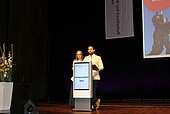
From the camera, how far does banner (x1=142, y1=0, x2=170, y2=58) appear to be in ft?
17.3

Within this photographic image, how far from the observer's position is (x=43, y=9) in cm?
707

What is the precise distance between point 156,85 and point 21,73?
2.98 m

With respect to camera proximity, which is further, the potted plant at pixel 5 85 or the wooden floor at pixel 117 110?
the wooden floor at pixel 117 110

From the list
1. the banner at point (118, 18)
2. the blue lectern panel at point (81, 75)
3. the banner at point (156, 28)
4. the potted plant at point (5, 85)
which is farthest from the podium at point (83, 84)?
the banner at point (118, 18)

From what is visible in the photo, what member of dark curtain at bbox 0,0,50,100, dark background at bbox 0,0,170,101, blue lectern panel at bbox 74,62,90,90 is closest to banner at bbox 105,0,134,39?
dark background at bbox 0,0,170,101

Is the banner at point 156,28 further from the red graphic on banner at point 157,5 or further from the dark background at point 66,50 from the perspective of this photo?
the dark background at point 66,50

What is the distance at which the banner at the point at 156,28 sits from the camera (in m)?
5.27

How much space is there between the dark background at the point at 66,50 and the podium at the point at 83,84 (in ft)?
8.19

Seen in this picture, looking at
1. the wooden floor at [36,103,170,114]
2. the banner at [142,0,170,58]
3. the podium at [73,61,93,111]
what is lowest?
the wooden floor at [36,103,170,114]

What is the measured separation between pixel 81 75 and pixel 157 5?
2.76m

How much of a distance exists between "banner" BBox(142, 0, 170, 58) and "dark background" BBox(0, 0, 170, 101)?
355 millimetres

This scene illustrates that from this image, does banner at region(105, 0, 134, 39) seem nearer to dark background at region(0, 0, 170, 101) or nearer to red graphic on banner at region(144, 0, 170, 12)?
dark background at region(0, 0, 170, 101)

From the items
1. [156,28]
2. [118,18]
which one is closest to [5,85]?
[156,28]

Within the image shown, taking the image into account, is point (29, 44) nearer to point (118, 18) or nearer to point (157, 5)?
point (118, 18)
